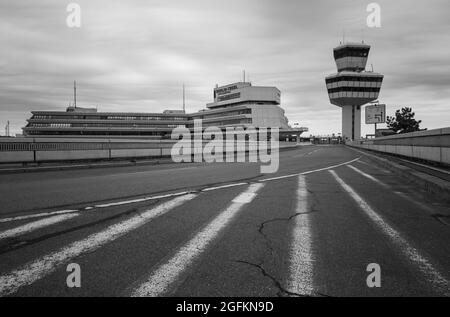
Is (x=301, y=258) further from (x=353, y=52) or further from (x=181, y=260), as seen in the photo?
(x=353, y=52)

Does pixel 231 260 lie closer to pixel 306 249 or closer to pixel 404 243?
pixel 306 249

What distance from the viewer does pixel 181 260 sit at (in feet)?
12.9

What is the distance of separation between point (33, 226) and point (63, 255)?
171cm

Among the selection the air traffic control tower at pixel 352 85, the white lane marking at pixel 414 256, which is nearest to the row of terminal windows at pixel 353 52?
the air traffic control tower at pixel 352 85

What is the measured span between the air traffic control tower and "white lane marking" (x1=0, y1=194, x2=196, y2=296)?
4711 inches

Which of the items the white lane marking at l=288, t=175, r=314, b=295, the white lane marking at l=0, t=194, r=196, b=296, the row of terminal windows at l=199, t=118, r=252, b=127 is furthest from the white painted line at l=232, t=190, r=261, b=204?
the row of terminal windows at l=199, t=118, r=252, b=127

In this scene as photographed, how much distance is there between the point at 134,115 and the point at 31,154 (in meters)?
127

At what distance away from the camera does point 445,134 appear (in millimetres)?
12352

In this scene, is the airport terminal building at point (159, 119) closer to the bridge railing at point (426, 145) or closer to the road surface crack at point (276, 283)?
the bridge railing at point (426, 145)

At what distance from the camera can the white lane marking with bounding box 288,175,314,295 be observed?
128 inches

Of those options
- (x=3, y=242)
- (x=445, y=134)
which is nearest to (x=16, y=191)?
(x=3, y=242)

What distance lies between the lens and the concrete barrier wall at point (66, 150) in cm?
1652

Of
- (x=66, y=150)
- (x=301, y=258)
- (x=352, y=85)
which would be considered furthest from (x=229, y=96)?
(x=301, y=258)

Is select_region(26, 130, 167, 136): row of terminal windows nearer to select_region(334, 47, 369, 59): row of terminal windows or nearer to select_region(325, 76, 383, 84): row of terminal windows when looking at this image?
select_region(325, 76, 383, 84): row of terminal windows
